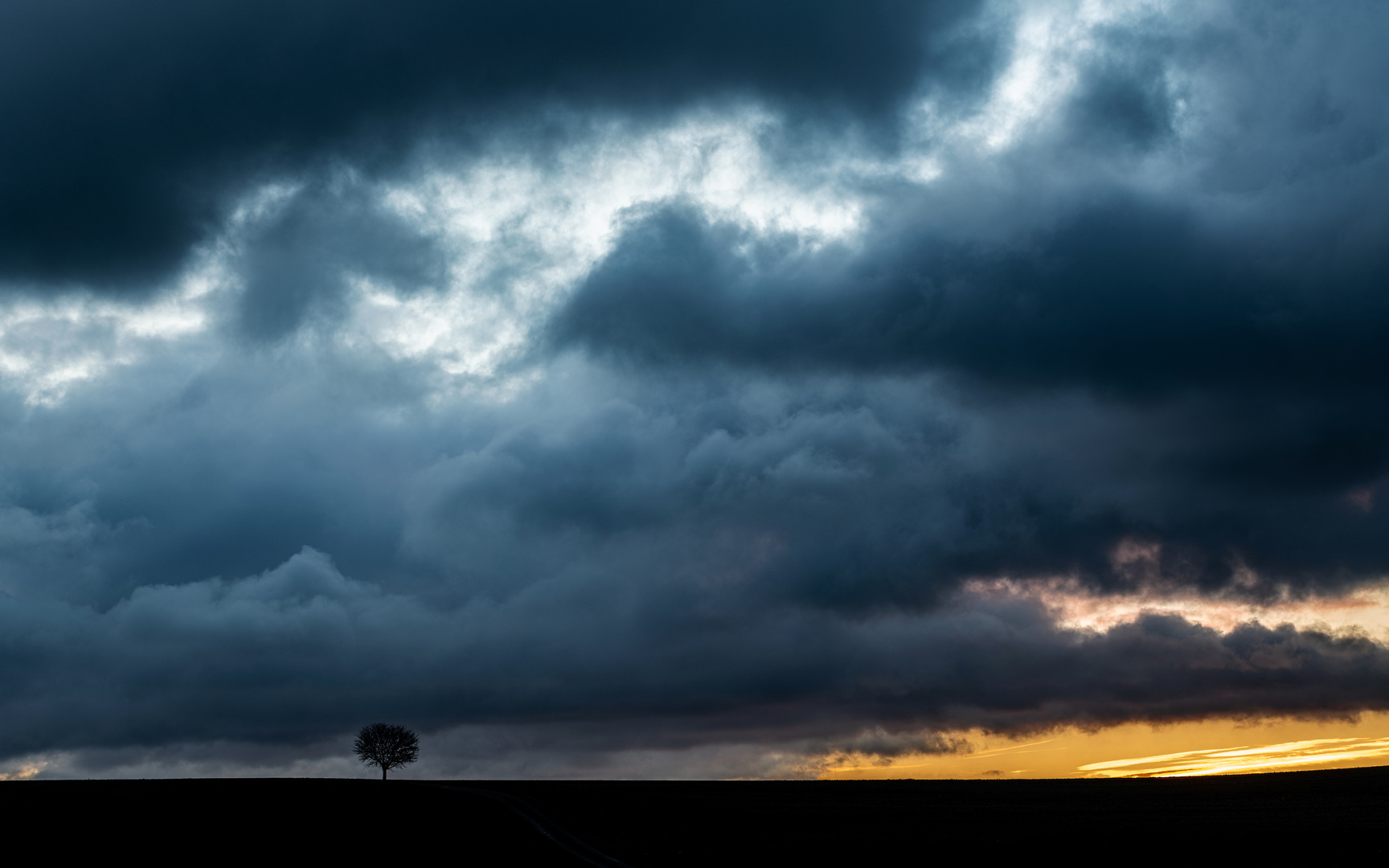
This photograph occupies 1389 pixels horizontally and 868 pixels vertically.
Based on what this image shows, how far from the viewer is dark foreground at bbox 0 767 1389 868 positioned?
65.1 metres

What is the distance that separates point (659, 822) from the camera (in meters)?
83.4

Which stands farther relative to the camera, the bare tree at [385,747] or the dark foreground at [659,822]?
the bare tree at [385,747]

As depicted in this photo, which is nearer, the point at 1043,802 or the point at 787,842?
the point at 787,842

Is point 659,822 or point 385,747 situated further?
point 385,747

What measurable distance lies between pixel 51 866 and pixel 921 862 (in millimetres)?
49576

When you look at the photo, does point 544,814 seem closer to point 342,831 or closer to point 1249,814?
point 342,831

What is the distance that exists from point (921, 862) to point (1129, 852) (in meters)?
15.0

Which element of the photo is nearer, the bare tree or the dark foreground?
the dark foreground

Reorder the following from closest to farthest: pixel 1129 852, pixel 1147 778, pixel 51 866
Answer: pixel 51 866 → pixel 1129 852 → pixel 1147 778

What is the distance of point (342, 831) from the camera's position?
74.7 m

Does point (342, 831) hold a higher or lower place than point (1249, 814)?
higher

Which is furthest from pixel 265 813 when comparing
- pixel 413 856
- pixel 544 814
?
pixel 413 856

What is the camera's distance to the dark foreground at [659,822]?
65062mm

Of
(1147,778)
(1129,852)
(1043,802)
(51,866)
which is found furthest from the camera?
(1147,778)
